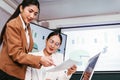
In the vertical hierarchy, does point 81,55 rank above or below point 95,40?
below

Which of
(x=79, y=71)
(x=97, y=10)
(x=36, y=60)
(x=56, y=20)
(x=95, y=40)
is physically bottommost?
(x=79, y=71)

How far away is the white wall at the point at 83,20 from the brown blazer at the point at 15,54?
263cm

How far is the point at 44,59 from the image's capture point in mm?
979

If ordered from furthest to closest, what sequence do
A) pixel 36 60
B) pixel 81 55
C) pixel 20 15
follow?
1. pixel 81 55
2. pixel 20 15
3. pixel 36 60

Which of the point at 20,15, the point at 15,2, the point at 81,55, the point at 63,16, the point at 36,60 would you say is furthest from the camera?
the point at 63,16

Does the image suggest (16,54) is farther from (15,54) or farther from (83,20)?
(83,20)

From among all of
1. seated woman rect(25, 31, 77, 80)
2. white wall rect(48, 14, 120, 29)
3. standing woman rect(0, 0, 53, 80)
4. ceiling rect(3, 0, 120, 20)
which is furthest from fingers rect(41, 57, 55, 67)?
white wall rect(48, 14, 120, 29)

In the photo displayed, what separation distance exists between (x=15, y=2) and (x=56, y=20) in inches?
36.1

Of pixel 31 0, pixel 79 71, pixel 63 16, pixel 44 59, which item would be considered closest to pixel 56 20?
pixel 63 16

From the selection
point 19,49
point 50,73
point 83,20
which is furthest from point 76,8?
point 19,49

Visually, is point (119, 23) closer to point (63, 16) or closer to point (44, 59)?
point (63, 16)

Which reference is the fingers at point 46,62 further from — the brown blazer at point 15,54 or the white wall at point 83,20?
the white wall at point 83,20

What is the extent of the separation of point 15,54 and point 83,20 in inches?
109

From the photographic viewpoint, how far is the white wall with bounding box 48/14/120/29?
3.48m
